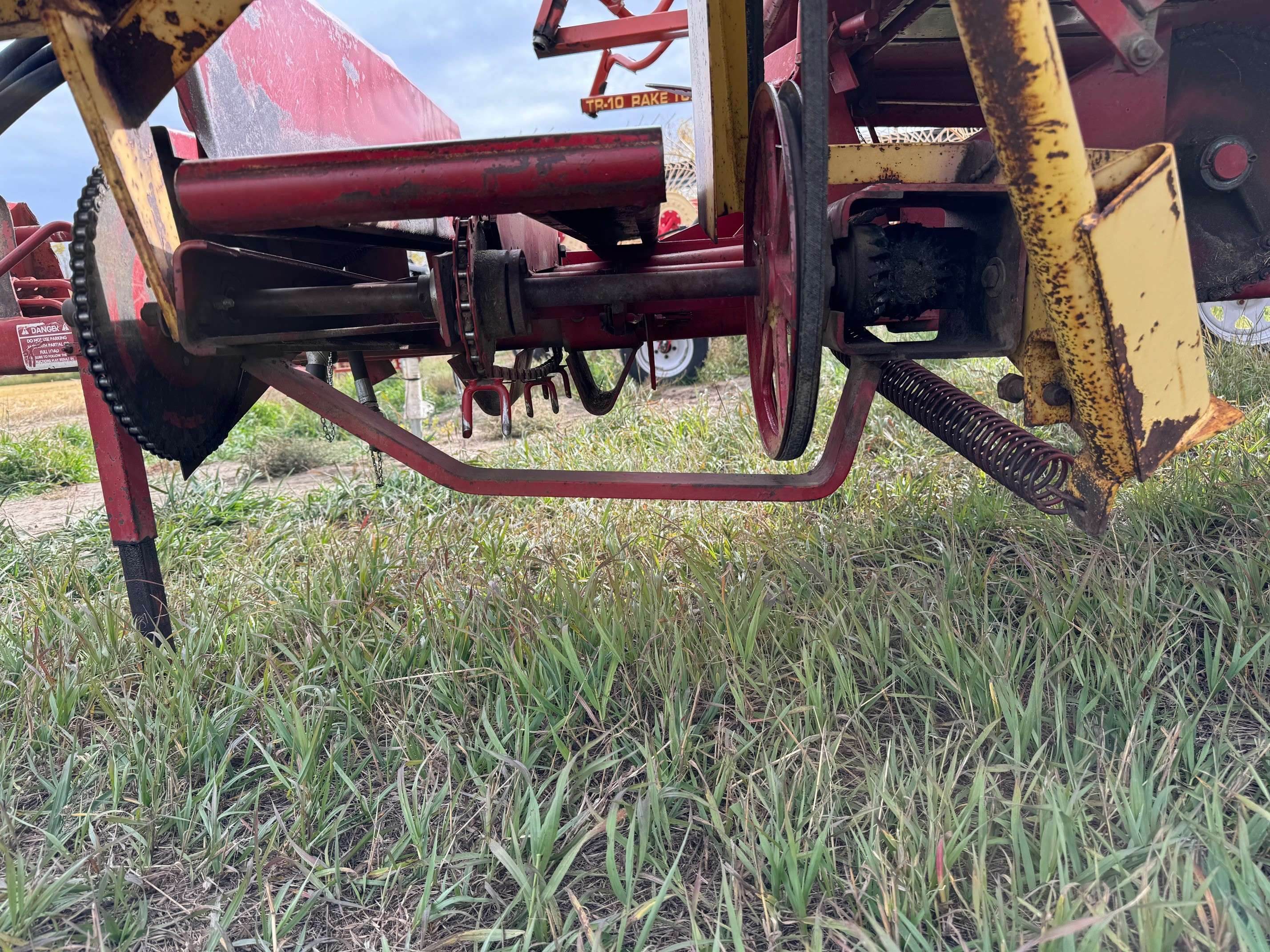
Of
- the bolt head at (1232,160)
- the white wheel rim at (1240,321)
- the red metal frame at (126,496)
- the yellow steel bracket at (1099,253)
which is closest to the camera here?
the yellow steel bracket at (1099,253)

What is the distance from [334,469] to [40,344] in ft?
8.88

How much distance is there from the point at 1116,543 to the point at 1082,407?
3.22ft

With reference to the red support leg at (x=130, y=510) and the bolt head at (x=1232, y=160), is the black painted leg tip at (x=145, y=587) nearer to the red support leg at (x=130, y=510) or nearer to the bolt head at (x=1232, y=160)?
the red support leg at (x=130, y=510)

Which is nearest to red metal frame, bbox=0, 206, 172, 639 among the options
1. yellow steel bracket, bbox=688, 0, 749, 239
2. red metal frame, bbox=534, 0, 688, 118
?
yellow steel bracket, bbox=688, 0, 749, 239

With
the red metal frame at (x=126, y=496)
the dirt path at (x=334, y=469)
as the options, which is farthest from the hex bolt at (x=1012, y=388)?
the dirt path at (x=334, y=469)

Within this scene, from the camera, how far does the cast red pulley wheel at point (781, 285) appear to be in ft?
4.14

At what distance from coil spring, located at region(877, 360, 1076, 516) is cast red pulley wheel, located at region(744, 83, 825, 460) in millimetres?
352

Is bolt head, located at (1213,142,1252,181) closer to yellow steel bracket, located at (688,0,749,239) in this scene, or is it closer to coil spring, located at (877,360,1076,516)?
coil spring, located at (877,360,1076,516)

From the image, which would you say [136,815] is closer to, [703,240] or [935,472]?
[703,240]

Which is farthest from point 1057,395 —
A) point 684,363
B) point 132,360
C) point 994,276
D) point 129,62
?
point 684,363

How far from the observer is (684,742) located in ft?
4.68

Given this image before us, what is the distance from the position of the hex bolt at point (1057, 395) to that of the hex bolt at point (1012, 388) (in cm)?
7

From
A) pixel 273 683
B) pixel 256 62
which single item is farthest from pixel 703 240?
pixel 273 683

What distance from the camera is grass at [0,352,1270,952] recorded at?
114 cm
